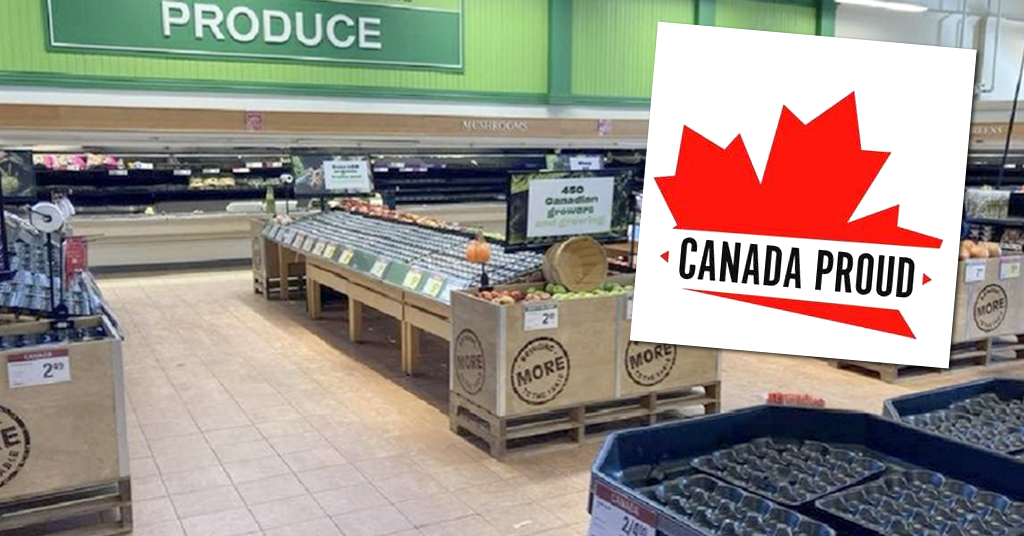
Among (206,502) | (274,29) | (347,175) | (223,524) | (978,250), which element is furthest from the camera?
(274,29)

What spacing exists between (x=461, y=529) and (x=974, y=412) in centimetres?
184

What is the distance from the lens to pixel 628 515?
4.89 feet

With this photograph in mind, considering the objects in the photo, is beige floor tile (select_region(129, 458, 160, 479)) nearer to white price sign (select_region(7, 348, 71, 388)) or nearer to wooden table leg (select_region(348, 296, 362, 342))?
white price sign (select_region(7, 348, 71, 388))

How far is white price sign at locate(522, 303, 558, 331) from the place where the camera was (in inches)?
154

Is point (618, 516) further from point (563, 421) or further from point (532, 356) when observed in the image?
point (563, 421)

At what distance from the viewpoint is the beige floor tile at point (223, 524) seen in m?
3.21

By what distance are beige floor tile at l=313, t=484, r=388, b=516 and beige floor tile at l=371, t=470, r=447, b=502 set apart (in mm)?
41

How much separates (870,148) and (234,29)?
932 cm

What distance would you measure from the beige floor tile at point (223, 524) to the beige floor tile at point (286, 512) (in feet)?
0.12

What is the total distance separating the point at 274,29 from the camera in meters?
10.6

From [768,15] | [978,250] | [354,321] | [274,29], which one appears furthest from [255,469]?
[768,15]

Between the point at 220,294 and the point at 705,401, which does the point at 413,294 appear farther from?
the point at 220,294

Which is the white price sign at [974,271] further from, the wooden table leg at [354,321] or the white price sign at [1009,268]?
the wooden table leg at [354,321]

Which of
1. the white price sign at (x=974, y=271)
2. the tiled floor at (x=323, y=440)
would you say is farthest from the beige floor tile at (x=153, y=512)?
the white price sign at (x=974, y=271)
